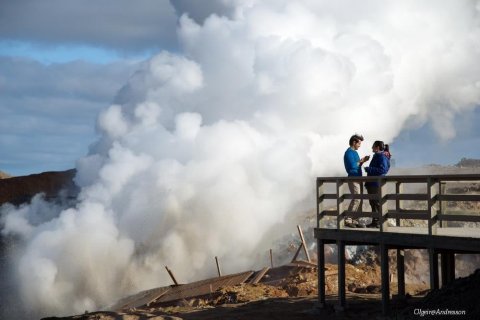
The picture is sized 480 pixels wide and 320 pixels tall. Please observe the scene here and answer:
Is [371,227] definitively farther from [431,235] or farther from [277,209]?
[277,209]

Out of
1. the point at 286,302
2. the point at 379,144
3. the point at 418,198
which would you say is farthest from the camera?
the point at 286,302

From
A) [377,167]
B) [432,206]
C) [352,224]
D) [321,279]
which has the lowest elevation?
[321,279]

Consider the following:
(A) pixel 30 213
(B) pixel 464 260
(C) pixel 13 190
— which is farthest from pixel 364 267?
(C) pixel 13 190

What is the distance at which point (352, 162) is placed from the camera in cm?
1773

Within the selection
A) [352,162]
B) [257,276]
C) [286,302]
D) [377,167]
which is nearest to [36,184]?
[257,276]

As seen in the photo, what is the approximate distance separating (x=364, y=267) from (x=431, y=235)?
1490 centimetres

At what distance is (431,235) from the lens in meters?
15.8

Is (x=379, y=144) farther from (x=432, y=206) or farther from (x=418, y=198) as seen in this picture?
(x=432, y=206)

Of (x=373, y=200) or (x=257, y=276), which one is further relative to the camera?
(x=257, y=276)

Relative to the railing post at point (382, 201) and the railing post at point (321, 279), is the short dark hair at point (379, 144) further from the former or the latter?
the railing post at point (321, 279)

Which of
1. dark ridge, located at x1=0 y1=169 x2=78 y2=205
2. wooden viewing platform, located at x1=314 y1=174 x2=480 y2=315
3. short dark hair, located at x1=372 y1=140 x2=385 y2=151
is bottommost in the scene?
wooden viewing platform, located at x1=314 y1=174 x2=480 y2=315

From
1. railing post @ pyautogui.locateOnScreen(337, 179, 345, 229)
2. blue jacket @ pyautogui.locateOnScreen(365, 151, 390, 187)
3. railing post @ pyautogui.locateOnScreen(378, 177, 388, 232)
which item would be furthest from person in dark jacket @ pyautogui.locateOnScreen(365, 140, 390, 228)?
railing post @ pyautogui.locateOnScreen(337, 179, 345, 229)

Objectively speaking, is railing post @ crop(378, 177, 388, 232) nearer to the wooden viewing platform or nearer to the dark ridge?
the wooden viewing platform

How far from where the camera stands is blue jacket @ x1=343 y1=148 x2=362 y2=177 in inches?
695
